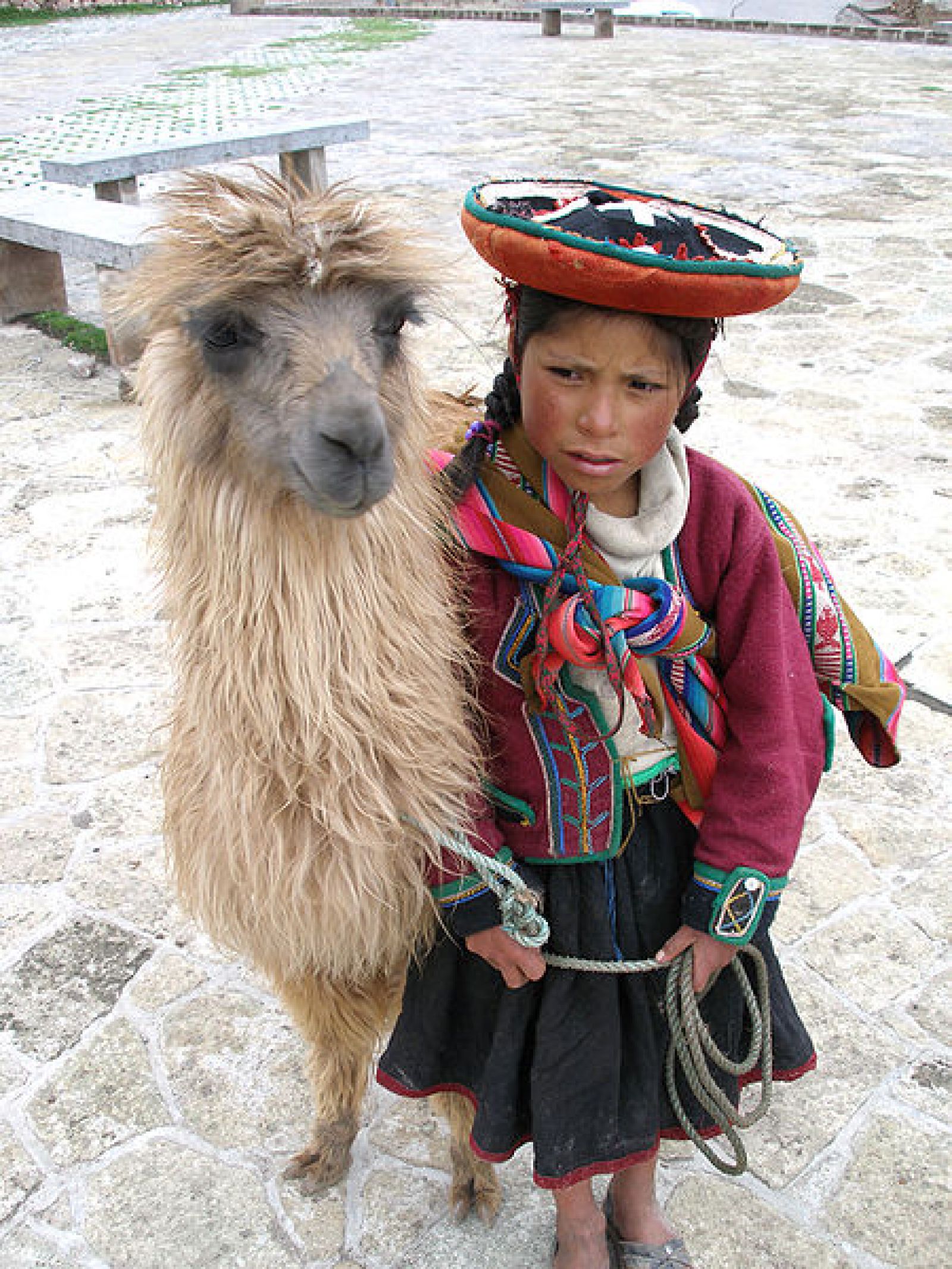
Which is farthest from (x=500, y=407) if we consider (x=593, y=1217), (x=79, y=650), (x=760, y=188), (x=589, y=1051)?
(x=760, y=188)

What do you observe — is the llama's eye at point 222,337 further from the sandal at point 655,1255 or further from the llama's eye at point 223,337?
the sandal at point 655,1255

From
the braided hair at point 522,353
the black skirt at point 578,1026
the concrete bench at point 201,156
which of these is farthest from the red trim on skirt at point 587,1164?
the concrete bench at point 201,156

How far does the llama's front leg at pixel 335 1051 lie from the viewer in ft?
5.83

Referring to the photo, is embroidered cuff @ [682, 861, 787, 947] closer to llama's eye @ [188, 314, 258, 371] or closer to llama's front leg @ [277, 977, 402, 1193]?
llama's front leg @ [277, 977, 402, 1193]

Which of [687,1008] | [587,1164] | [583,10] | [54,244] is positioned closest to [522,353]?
[687,1008]

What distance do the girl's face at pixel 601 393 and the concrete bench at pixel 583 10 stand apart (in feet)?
62.9

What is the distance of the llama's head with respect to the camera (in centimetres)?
125

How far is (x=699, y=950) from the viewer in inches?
61.4

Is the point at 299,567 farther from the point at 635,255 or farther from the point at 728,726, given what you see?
the point at 728,726

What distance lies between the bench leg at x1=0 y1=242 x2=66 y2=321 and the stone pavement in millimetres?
185

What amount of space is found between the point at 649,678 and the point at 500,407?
0.41 m

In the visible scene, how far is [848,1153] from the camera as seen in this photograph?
205cm

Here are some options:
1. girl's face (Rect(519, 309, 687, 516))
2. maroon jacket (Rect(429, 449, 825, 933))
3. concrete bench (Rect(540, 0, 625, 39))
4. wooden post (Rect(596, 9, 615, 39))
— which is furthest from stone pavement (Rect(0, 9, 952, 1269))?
wooden post (Rect(596, 9, 615, 39))

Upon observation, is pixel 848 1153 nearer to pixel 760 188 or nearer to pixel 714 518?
pixel 714 518
